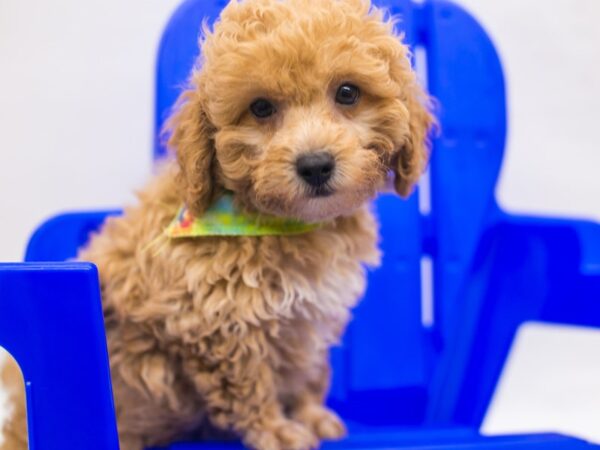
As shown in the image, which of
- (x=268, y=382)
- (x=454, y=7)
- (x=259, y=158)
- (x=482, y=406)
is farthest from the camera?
(x=454, y=7)

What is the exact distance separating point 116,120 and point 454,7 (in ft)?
3.54

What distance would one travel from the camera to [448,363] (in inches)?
92.1

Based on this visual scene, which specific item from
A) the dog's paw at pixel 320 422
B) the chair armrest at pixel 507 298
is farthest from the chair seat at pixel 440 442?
the chair armrest at pixel 507 298

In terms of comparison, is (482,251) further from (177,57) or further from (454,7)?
(177,57)

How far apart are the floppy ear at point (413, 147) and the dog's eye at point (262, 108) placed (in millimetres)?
287

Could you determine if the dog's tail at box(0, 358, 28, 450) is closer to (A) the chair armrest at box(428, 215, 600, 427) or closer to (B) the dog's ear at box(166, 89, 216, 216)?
(B) the dog's ear at box(166, 89, 216, 216)

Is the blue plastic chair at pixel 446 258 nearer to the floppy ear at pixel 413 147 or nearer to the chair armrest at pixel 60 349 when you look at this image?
the floppy ear at pixel 413 147

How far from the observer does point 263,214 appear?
166 cm

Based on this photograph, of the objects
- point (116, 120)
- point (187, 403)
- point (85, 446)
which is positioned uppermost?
point (116, 120)

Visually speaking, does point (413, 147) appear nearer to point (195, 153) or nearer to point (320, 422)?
point (195, 153)

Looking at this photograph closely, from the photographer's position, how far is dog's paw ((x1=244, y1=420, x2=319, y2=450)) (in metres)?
1.70

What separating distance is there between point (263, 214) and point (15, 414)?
73cm

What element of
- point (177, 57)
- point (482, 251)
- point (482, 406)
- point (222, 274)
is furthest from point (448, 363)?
point (177, 57)

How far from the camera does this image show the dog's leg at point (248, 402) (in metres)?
1.66
